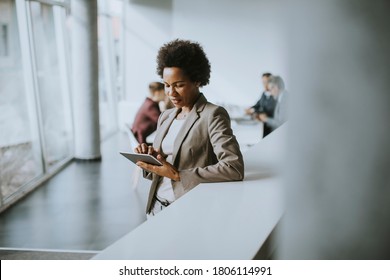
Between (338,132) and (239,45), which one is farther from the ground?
(338,132)

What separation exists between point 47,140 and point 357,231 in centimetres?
661

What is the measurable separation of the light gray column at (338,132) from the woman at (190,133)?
0.63 metres

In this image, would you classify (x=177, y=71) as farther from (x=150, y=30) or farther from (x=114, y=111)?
(x=114, y=111)

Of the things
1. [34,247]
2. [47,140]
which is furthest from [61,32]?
[34,247]

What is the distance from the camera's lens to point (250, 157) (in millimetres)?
2355

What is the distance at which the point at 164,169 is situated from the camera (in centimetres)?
197

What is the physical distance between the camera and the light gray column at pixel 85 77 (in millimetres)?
7598

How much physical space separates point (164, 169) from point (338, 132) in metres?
0.89

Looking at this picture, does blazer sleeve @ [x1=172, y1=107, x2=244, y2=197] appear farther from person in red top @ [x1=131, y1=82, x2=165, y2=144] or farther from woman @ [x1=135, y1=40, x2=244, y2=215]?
person in red top @ [x1=131, y1=82, x2=165, y2=144]

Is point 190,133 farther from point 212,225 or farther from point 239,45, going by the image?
point 239,45

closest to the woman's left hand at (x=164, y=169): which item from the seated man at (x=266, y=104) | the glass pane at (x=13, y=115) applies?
the seated man at (x=266, y=104)

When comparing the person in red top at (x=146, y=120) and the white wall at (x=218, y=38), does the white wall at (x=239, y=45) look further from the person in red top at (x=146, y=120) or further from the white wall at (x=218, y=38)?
the person in red top at (x=146, y=120)

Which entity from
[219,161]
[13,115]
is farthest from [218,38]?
[219,161]

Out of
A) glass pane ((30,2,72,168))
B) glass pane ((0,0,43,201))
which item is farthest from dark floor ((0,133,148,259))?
glass pane ((30,2,72,168))
